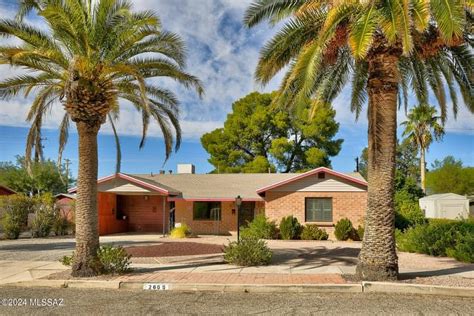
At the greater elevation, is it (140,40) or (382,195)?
(140,40)

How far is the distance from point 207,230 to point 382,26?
756 inches

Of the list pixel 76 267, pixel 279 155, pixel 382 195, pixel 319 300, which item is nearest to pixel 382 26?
pixel 382 195

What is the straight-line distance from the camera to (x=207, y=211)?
27.0 metres

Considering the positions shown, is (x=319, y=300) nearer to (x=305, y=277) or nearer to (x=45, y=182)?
(x=305, y=277)

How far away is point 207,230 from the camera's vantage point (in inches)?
1051

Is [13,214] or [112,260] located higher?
[13,214]

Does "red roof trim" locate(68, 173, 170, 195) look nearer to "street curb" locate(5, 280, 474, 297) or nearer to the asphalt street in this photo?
"street curb" locate(5, 280, 474, 297)

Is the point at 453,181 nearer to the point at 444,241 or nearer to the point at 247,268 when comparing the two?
the point at 444,241

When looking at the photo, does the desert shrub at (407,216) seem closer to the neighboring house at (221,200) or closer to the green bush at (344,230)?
the neighboring house at (221,200)

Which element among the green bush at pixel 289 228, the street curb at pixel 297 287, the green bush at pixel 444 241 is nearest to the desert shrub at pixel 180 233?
the green bush at pixel 289 228

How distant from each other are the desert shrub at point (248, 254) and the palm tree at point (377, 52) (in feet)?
11.1

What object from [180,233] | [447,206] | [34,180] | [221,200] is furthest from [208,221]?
[34,180]

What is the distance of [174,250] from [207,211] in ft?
31.5
